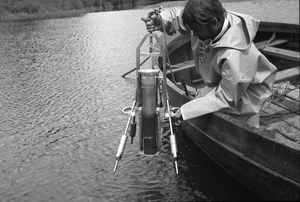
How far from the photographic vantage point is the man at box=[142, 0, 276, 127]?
294cm

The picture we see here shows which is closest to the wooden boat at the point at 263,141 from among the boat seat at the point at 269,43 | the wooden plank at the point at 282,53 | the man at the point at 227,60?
the wooden plank at the point at 282,53

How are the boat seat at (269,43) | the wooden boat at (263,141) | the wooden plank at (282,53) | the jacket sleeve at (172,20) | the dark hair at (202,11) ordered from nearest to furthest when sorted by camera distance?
the dark hair at (202,11)
the wooden boat at (263,141)
the jacket sleeve at (172,20)
the wooden plank at (282,53)
the boat seat at (269,43)

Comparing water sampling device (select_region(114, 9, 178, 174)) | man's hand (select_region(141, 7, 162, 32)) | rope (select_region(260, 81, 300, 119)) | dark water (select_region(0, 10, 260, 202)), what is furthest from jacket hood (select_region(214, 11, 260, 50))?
rope (select_region(260, 81, 300, 119))

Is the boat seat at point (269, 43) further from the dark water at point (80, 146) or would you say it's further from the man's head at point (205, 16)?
the man's head at point (205, 16)

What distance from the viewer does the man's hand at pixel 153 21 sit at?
11.4 feet

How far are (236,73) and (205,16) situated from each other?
1.99 feet

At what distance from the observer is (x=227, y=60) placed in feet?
9.62

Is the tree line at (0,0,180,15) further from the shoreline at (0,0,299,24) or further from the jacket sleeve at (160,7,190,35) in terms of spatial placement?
the jacket sleeve at (160,7,190,35)

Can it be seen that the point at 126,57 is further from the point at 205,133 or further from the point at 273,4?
the point at 273,4

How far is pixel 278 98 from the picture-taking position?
557 centimetres

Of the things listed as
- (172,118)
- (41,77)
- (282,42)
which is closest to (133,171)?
(172,118)

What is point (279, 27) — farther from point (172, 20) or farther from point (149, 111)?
point (149, 111)

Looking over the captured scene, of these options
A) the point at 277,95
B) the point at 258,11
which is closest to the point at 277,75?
the point at 277,95

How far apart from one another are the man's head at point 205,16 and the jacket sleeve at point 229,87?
0.33 metres
